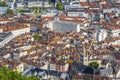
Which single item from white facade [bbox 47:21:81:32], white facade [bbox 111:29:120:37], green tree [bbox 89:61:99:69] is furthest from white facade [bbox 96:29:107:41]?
green tree [bbox 89:61:99:69]

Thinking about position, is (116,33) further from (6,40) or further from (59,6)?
(59,6)

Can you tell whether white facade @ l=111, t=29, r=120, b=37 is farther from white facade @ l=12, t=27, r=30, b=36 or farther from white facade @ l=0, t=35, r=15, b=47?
white facade @ l=0, t=35, r=15, b=47

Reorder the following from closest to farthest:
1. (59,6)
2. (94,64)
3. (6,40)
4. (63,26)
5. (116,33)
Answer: (94,64)
(6,40)
(116,33)
(63,26)
(59,6)

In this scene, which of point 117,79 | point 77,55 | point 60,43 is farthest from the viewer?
point 60,43

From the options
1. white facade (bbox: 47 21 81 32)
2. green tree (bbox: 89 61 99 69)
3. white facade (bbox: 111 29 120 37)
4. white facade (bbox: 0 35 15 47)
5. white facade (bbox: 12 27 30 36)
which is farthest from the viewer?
white facade (bbox: 47 21 81 32)

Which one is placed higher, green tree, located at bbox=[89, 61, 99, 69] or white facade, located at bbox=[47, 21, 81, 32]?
green tree, located at bbox=[89, 61, 99, 69]

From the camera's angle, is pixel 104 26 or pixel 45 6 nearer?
pixel 104 26

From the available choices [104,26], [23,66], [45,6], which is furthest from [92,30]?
[45,6]

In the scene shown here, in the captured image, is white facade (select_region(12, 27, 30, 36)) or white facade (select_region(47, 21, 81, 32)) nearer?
white facade (select_region(12, 27, 30, 36))

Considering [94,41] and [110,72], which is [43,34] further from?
[110,72]

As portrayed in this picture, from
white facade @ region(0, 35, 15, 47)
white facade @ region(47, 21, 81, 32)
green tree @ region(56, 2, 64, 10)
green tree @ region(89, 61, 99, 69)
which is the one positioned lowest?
green tree @ region(56, 2, 64, 10)

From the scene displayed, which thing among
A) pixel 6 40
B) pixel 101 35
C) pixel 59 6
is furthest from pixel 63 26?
pixel 59 6
